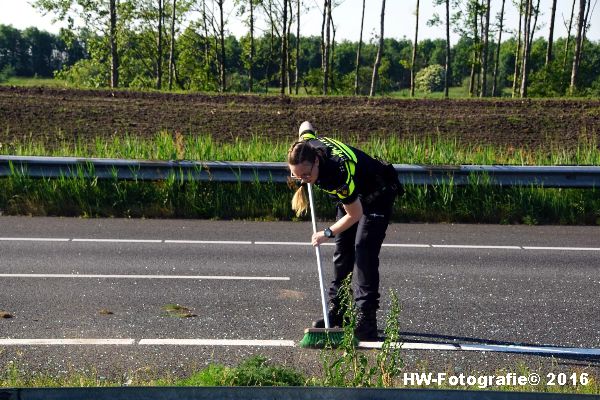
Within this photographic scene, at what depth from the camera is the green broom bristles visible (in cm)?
621

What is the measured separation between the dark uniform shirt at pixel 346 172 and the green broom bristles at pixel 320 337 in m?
0.96

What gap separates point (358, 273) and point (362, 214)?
1.65 ft

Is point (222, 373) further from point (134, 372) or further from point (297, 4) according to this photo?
point (297, 4)

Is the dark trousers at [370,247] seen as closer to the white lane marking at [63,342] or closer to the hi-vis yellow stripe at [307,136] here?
the hi-vis yellow stripe at [307,136]

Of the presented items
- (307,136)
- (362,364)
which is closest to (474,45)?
(307,136)

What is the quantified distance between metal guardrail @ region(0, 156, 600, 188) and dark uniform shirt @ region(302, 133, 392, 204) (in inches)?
223

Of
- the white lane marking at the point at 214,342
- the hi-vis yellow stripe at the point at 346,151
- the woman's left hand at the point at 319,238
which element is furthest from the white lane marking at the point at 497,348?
the hi-vis yellow stripe at the point at 346,151

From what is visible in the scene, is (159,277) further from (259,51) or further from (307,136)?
(259,51)

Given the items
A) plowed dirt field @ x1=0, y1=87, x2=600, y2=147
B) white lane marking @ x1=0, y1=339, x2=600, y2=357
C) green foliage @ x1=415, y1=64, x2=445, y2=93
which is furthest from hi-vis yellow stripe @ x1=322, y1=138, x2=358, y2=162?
green foliage @ x1=415, y1=64, x2=445, y2=93

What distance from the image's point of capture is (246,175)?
483 inches

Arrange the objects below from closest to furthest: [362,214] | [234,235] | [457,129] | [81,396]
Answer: [81,396] < [362,214] < [234,235] < [457,129]

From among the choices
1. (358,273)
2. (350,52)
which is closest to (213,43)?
(358,273)

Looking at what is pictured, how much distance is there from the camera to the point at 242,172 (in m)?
12.3

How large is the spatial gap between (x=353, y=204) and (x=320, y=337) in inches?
40.6
